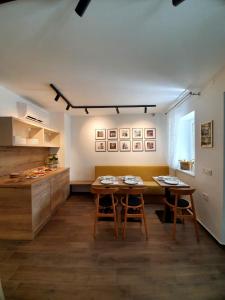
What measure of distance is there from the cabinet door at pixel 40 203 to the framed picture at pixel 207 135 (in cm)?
290

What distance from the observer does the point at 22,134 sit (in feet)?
11.8

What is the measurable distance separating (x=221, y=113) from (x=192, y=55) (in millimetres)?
927

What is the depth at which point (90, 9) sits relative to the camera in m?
1.34

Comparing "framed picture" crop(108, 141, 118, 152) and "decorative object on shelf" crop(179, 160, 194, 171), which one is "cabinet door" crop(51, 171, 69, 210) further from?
"decorative object on shelf" crop(179, 160, 194, 171)

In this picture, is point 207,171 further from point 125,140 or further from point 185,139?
point 125,140

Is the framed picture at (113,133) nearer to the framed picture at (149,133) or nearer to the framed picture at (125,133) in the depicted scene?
the framed picture at (125,133)

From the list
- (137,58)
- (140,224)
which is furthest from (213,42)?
(140,224)

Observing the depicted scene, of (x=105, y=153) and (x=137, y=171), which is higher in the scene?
(x=105, y=153)

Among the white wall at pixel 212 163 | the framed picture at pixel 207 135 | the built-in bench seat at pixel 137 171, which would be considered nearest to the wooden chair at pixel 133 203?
the white wall at pixel 212 163

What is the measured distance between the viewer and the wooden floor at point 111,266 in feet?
5.49

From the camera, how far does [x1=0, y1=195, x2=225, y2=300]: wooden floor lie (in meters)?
1.67

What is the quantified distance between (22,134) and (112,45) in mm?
2748

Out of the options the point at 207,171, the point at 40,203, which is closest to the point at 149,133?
the point at 207,171

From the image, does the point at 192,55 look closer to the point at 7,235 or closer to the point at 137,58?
the point at 137,58
